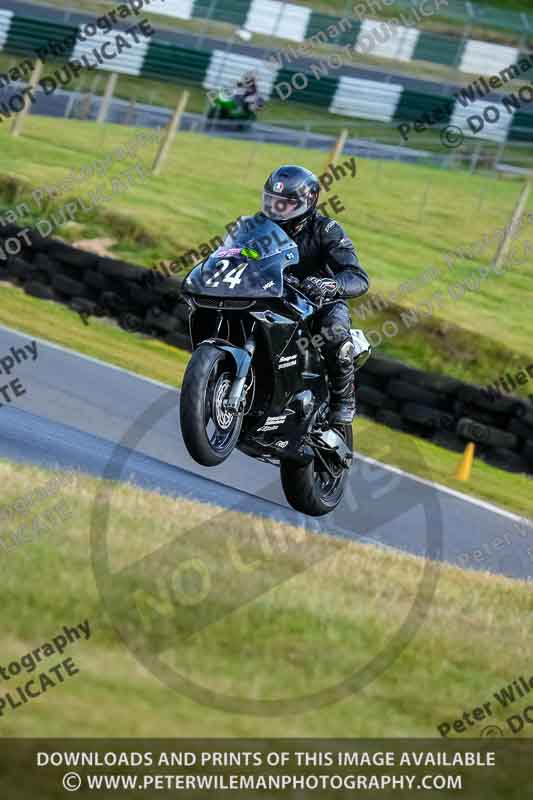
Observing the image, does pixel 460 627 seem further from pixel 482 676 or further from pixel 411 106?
pixel 411 106

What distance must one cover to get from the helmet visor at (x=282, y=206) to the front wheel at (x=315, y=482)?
158 cm

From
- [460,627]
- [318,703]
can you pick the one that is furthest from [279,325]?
[318,703]

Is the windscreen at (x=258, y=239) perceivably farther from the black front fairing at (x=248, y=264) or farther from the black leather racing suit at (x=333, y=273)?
the black leather racing suit at (x=333, y=273)

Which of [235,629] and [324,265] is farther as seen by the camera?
[324,265]

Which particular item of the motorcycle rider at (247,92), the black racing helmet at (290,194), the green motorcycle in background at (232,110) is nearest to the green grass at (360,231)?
the motorcycle rider at (247,92)

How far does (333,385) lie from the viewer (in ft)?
28.1

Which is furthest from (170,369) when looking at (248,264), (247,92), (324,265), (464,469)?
(247,92)

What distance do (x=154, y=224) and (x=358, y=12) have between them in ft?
47.3

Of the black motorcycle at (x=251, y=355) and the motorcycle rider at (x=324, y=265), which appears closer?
the black motorcycle at (x=251, y=355)

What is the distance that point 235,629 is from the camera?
5.39 metres

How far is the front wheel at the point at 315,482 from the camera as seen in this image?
8703 mm

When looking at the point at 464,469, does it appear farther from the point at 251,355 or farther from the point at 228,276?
the point at 228,276

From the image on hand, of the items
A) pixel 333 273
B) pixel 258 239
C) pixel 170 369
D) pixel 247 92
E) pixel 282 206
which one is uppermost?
pixel 282 206

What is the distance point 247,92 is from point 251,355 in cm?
2246
